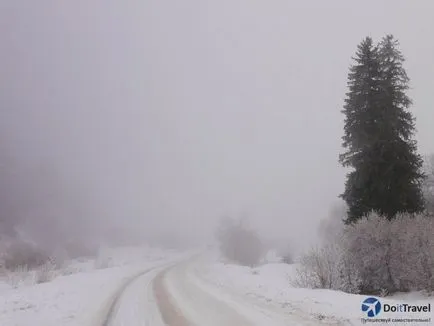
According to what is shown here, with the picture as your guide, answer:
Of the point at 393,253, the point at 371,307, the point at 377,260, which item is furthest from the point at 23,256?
the point at 371,307

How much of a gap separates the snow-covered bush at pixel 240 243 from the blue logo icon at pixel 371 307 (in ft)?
226

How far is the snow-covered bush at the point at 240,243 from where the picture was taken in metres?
82.7

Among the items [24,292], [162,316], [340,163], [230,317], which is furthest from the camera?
[340,163]

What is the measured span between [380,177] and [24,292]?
942 inches

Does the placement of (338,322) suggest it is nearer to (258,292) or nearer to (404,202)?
(258,292)

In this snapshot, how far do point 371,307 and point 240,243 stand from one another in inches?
2859

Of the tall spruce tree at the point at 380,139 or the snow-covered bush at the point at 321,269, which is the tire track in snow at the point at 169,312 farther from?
the tall spruce tree at the point at 380,139

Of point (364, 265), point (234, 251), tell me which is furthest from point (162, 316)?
point (234, 251)

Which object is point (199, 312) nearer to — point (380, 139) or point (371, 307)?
point (371, 307)

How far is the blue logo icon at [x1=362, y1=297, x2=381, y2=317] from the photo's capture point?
38.7ft

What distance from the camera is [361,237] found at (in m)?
22.7

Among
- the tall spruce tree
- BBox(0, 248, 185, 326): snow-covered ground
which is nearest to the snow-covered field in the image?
BBox(0, 248, 185, 326): snow-covered ground

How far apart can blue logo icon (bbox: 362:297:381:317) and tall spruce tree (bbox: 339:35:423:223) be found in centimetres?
1589

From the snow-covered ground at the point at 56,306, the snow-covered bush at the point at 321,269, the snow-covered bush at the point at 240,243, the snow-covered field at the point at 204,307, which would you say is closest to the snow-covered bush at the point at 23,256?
the snow-covered ground at the point at 56,306
